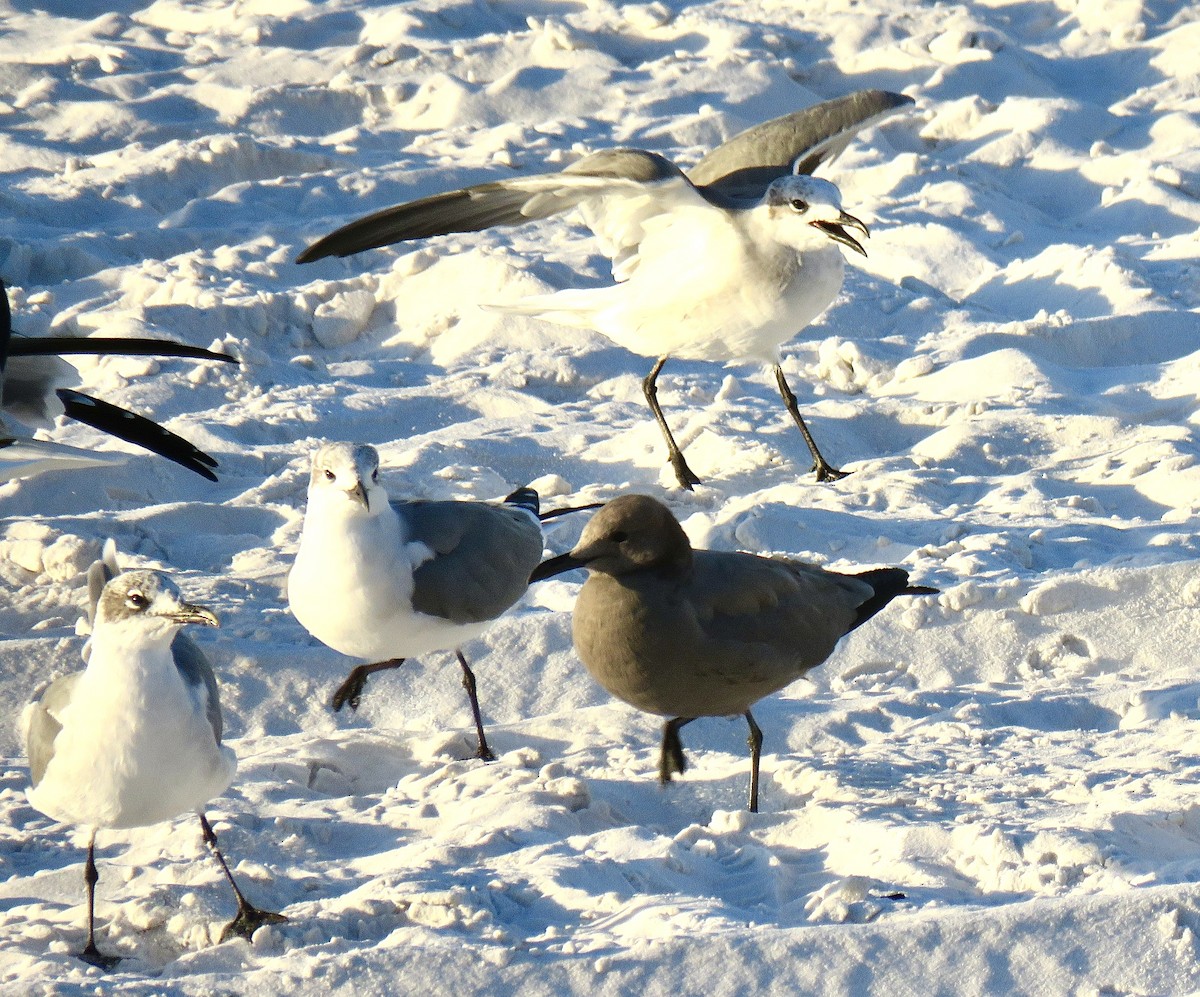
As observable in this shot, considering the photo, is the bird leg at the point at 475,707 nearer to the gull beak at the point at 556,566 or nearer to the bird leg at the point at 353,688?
the bird leg at the point at 353,688

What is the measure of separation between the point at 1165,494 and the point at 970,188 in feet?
8.78

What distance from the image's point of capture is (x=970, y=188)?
24.7 feet

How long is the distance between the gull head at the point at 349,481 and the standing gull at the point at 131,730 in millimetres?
713

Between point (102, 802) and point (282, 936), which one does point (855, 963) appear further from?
point (102, 802)

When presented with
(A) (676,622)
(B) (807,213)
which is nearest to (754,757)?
(A) (676,622)

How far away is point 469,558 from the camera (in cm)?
425

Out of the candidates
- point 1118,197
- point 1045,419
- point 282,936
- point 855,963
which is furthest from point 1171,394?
point 282,936

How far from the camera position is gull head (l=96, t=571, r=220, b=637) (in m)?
3.26

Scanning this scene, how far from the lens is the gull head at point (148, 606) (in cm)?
326

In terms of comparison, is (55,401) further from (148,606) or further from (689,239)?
(689,239)

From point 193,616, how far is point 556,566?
2.73 feet

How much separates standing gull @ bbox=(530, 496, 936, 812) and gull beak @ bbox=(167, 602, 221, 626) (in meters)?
0.78

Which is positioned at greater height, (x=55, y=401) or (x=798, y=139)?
(x=55, y=401)

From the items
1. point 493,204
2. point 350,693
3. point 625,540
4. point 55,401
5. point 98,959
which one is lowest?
point 350,693
